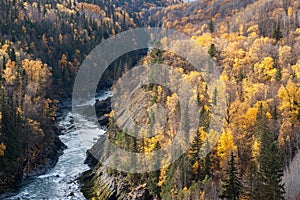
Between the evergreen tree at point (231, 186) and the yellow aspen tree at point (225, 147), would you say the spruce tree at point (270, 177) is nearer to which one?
the evergreen tree at point (231, 186)

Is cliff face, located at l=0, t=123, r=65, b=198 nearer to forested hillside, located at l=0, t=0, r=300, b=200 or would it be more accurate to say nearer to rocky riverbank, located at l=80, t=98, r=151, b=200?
forested hillside, located at l=0, t=0, r=300, b=200

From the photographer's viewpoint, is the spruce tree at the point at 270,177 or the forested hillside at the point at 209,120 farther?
the forested hillside at the point at 209,120

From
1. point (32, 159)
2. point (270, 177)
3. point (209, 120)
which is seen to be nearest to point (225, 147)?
point (209, 120)

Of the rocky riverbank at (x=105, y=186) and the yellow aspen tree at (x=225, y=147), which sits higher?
the yellow aspen tree at (x=225, y=147)

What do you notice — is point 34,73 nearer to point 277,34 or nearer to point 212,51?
point 212,51

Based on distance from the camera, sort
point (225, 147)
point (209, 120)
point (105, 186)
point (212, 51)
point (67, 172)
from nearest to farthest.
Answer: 1. point (225, 147)
2. point (209, 120)
3. point (105, 186)
4. point (67, 172)
5. point (212, 51)

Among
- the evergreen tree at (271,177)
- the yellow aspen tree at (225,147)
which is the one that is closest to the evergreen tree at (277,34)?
the yellow aspen tree at (225,147)

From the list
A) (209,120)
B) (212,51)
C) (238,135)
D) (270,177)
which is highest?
(212,51)

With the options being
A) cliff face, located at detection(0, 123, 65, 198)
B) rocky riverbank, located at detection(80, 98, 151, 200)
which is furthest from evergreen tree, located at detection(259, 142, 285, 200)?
cliff face, located at detection(0, 123, 65, 198)
